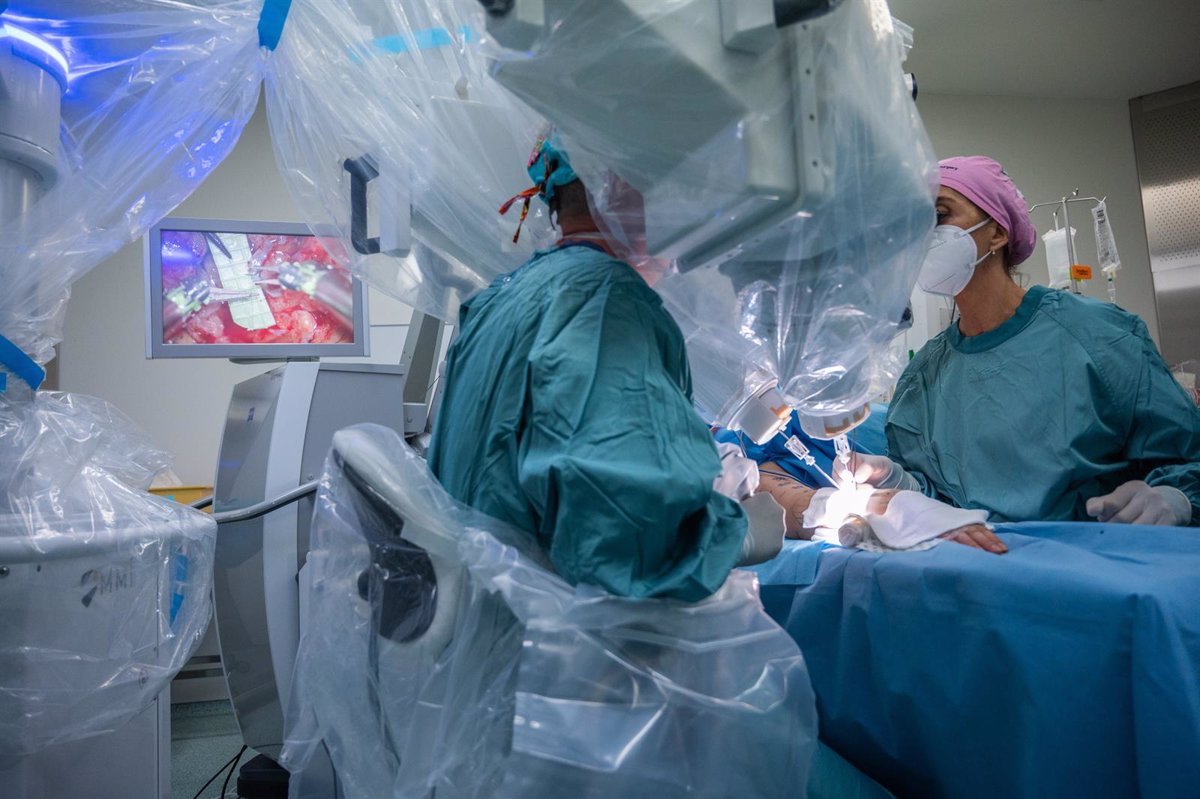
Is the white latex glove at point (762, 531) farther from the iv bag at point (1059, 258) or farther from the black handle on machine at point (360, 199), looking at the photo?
the iv bag at point (1059, 258)

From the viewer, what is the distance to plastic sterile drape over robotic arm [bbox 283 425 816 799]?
2.39 feet

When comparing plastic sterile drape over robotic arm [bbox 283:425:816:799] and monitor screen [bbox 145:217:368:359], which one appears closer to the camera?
plastic sterile drape over robotic arm [bbox 283:425:816:799]

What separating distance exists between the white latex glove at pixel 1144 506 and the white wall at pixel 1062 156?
3.38 meters

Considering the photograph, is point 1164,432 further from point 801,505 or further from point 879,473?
point 801,505

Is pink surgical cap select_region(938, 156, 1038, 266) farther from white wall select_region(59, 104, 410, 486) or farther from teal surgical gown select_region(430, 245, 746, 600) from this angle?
white wall select_region(59, 104, 410, 486)

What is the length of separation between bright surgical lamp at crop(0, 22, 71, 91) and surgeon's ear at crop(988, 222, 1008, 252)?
1.68m

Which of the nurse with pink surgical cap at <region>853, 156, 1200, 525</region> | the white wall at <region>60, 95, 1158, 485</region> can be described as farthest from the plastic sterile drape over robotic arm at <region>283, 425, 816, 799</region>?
the white wall at <region>60, 95, 1158, 485</region>

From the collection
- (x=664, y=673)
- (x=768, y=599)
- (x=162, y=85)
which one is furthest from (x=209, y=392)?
(x=664, y=673)

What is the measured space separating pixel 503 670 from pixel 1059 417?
117 centimetres

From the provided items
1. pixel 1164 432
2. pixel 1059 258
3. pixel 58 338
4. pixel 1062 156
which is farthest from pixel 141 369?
pixel 1062 156

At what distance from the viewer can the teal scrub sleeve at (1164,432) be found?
1.38m

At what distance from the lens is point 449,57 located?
51.1 inches

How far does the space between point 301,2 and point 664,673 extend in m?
1.18

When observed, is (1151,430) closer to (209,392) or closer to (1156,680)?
(1156,680)
